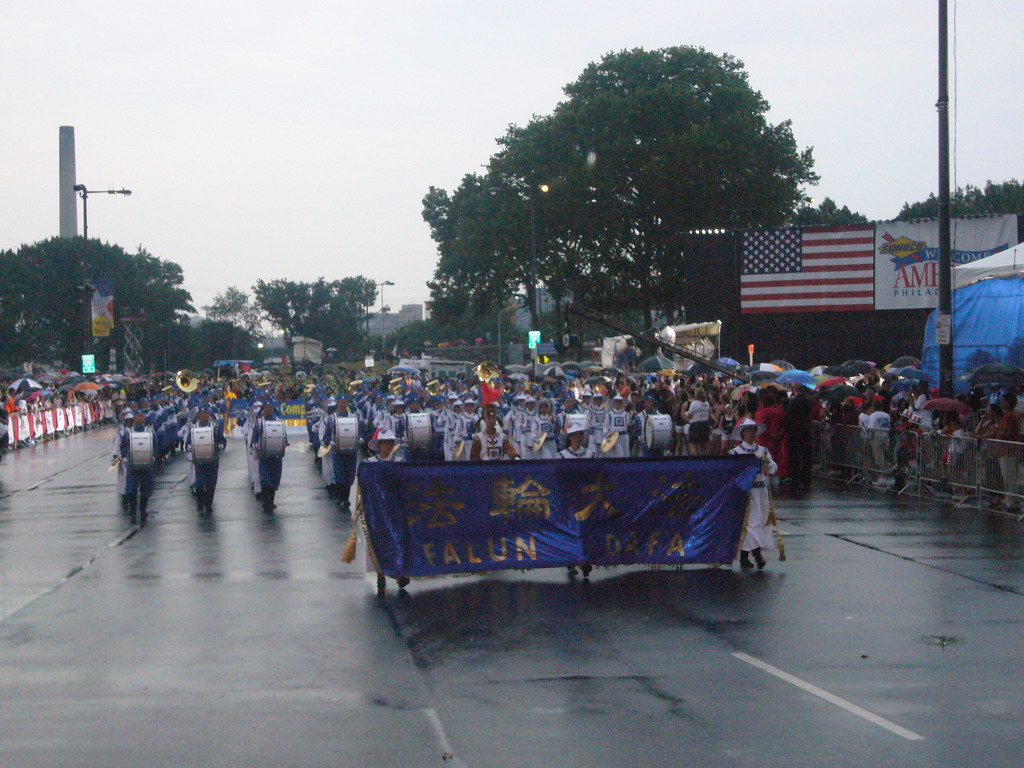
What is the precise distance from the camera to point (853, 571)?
12.4m

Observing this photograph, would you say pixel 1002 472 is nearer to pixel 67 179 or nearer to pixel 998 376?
pixel 998 376

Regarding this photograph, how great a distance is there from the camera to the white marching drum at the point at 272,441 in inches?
727

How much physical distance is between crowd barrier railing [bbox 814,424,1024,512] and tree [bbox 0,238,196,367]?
6562 centimetres

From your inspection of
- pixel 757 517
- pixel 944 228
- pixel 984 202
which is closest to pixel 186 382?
pixel 944 228

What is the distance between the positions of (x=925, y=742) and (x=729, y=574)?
553cm

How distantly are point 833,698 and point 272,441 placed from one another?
12.2m

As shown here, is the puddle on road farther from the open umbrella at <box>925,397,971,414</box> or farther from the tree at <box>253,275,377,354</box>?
the tree at <box>253,275,377,354</box>

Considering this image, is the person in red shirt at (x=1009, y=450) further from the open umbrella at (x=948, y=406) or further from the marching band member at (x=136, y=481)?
the marching band member at (x=136, y=481)

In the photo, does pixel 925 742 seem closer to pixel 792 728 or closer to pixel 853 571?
pixel 792 728

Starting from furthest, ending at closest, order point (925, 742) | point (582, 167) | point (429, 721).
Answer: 1. point (582, 167)
2. point (429, 721)
3. point (925, 742)

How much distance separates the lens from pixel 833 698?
759cm

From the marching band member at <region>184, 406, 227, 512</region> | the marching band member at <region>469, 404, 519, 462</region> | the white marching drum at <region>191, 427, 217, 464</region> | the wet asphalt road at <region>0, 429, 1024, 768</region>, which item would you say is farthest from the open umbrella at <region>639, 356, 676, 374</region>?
the wet asphalt road at <region>0, 429, 1024, 768</region>

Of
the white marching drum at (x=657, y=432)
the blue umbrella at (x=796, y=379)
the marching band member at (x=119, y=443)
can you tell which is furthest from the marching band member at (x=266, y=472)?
the blue umbrella at (x=796, y=379)

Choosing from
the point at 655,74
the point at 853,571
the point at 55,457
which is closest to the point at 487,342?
the point at 655,74
